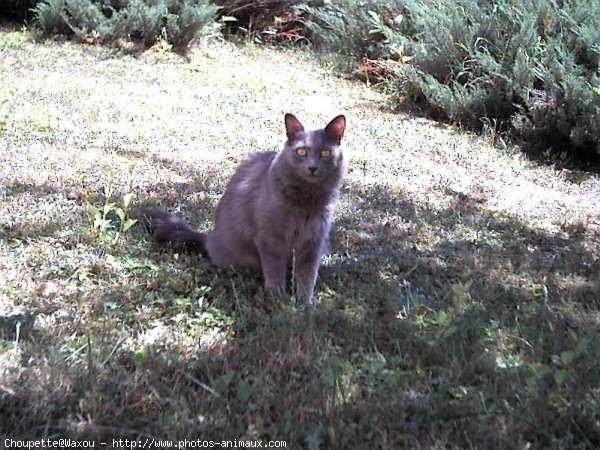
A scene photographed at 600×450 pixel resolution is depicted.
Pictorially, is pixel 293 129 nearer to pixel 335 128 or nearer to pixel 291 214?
pixel 335 128

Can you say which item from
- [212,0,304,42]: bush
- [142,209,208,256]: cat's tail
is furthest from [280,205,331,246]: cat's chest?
[212,0,304,42]: bush

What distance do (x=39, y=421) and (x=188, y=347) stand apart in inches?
27.8

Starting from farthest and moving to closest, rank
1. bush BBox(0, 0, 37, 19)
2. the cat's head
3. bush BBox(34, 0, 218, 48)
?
bush BBox(0, 0, 37, 19), bush BBox(34, 0, 218, 48), the cat's head

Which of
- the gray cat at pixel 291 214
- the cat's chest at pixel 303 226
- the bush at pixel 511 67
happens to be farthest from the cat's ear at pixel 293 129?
the bush at pixel 511 67

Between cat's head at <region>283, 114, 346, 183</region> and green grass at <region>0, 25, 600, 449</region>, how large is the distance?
63cm

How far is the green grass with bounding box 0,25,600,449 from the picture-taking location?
7.08 ft

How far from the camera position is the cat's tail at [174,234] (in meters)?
3.59

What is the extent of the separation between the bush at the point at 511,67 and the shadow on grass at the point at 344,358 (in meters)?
2.60

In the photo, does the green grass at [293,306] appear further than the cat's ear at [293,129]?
No

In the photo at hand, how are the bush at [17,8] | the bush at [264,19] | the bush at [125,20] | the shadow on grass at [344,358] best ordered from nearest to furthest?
the shadow on grass at [344,358] < the bush at [125,20] < the bush at [17,8] < the bush at [264,19]

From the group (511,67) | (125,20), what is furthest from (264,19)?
(511,67)

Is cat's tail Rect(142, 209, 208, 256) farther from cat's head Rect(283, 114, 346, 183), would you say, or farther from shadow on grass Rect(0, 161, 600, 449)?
cat's head Rect(283, 114, 346, 183)

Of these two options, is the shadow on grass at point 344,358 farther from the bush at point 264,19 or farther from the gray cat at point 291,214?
the bush at point 264,19

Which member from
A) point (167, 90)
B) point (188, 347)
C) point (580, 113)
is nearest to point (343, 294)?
point (188, 347)
